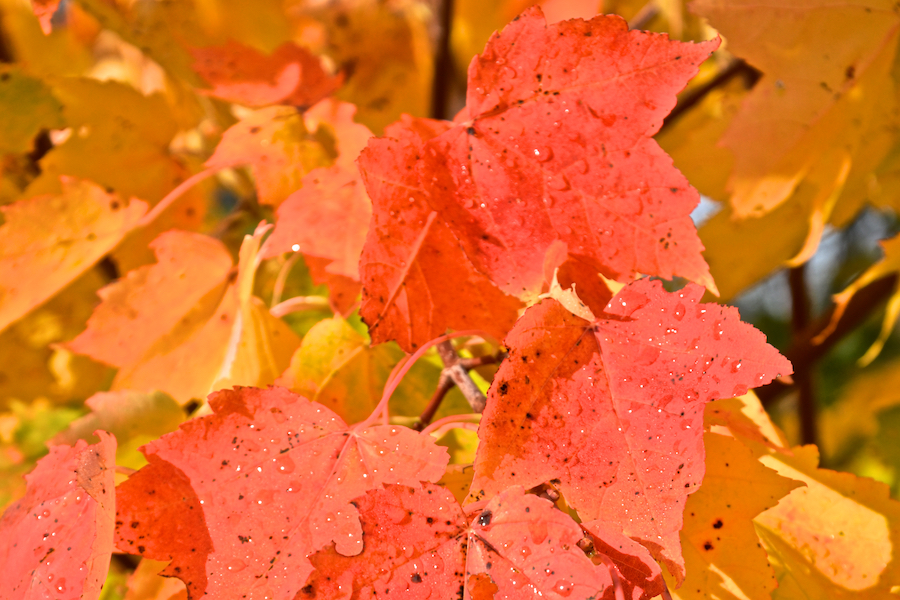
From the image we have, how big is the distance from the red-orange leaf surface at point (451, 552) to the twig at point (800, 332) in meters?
0.55

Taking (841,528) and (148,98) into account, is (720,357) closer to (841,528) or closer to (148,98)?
(841,528)

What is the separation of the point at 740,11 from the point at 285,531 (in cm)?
37

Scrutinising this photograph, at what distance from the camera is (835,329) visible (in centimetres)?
61

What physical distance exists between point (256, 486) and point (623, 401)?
6.0 inches

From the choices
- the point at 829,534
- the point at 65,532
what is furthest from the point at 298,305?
the point at 829,534

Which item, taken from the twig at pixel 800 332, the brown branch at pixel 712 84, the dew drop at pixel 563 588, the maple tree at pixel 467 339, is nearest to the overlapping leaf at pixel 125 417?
the maple tree at pixel 467 339

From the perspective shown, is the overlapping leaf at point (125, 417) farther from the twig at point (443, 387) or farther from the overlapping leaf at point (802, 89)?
the overlapping leaf at point (802, 89)

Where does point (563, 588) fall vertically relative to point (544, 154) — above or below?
below

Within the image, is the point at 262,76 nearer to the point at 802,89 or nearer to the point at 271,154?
the point at 271,154

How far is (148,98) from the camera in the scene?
1.68 feet

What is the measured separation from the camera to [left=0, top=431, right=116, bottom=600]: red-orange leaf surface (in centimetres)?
26

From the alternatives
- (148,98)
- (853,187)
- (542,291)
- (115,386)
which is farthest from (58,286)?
(853,187)

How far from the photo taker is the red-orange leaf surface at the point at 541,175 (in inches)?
11.3

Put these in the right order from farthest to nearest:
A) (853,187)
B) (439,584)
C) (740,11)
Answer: (853,187) < (740,11) < (439,584)
